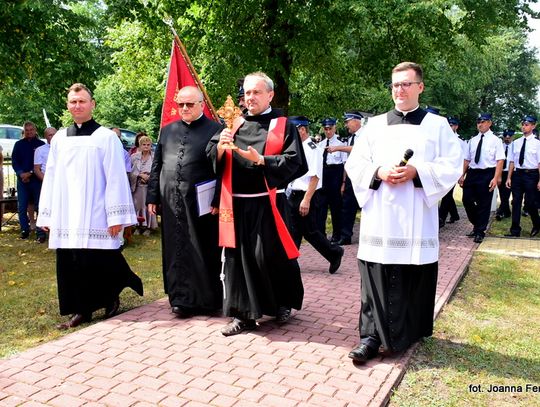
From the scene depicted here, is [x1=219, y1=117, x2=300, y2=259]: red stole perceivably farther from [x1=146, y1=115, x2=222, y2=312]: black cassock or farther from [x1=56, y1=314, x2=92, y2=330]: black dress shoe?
[x1=56, y1=314, x2=92, y2=330]: black dress shoe

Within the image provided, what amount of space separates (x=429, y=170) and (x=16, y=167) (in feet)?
27.9

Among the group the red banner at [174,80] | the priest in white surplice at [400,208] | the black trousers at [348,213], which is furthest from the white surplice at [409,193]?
the black trousers at [348,213]

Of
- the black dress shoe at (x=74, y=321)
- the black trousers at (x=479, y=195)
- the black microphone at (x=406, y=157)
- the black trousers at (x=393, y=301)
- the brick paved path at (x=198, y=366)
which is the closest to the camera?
the brick paved path at (x=198, y=366)

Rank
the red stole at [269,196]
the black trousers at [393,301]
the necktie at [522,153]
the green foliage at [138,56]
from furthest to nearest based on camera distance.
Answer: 1. the green foliage at [138,56]
2. the necktie at [522,153]
3. the red stole at [269,196]
4. the black trousers at [393,301]

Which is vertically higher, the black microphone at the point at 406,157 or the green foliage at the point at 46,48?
the green foliage at the point at 46,48

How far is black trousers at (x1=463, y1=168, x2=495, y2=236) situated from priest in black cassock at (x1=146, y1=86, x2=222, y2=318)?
21.5ft

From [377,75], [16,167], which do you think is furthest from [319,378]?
[377,75]

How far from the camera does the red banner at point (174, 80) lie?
754cm

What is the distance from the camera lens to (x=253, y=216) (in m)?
4.99

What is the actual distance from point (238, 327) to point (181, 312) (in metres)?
0.76

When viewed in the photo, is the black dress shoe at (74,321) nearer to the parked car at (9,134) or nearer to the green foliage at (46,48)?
the green foliage at (46,48)

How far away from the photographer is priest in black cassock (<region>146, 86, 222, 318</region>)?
544cm

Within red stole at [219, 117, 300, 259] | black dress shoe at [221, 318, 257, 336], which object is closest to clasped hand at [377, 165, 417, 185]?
red stole at [219, 117, 300, 259]

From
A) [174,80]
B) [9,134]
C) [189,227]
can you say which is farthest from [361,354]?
[9,134]
